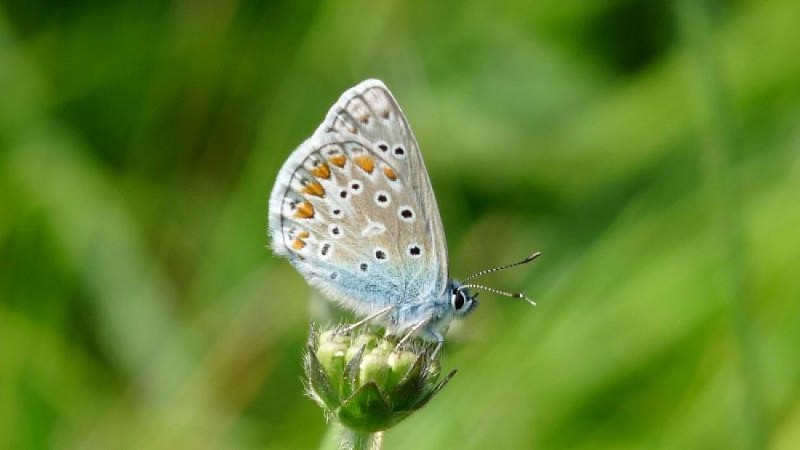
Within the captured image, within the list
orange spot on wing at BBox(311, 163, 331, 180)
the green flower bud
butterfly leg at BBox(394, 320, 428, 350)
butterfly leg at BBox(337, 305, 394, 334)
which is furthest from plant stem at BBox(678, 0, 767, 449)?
orange spot on wing at BBox(311, 163, 331, 180)

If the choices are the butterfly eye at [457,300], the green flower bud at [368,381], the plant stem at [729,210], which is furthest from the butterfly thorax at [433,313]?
the plant stem at [729,210]

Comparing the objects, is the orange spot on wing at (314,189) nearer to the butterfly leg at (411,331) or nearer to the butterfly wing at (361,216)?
the butterfly wing at (361,216)

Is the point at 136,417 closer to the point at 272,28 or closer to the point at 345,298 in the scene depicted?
the point at 345,298

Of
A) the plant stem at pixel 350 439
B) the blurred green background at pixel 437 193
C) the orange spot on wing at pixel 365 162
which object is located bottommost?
the blurred green background at pixel 437 193

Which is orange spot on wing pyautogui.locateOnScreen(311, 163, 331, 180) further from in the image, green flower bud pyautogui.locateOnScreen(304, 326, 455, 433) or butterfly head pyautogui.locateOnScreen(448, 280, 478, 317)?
green flower bud pyautogui.locateOnScreen(304, 326, 455, 433)

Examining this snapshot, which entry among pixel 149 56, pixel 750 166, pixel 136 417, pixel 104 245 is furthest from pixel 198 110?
pixel 750 166

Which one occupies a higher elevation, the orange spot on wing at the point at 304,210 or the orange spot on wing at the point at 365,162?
the orange spot on wing at the point at 365,162
